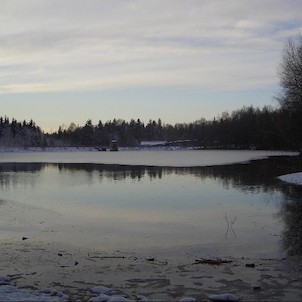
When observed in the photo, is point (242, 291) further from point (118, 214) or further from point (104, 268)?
point (118, 214)

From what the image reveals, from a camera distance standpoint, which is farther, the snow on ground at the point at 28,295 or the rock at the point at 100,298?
the rock at the point at 100,298

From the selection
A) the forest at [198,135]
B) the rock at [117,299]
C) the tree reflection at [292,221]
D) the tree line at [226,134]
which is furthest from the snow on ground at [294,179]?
the forest at [198,135]

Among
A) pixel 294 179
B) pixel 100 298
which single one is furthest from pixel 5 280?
pixel 294 179

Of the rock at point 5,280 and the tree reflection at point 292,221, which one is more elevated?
the rock at point 5,280

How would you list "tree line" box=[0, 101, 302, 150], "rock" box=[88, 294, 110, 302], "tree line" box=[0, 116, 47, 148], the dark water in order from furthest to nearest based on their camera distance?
1. "tree line" box=[0, 116, 47, 148]
2. "tree line" box=[0, 101, 302, 150]
3. the dark water
4. "rock" box=[88, 294, 110, 302]

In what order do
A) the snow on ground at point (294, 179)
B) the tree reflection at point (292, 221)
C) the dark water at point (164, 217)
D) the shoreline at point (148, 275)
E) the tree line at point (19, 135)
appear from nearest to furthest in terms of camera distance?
the shoreline at point (148, 275) < the tree reflection at point (292, 221) < the dark water at point (164, 217) < the snow on ground at point (294, 179) < the tree line at point (19, 135)

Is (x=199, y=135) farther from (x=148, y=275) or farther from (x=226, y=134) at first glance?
(x=148, y=275)

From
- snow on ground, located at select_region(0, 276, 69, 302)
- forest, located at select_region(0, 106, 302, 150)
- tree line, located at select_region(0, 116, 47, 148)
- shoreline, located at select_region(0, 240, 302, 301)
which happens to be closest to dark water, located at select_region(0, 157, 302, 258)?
shoreline, located at select_region(0, 240, 302, 301)

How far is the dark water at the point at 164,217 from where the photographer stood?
12.9 metres

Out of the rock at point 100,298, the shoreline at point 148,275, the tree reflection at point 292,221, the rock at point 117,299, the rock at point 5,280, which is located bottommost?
the tree reflection at point 292,221

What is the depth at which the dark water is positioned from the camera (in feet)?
42.3

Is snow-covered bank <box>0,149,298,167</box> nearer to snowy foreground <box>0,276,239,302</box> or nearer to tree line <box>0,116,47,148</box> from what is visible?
snowy foreground <box>0,276,239,302</box>

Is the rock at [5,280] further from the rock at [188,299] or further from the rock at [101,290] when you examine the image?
the rock at [188,299]

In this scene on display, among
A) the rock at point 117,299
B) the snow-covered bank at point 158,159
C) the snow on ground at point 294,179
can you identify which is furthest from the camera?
the snow-covered bank at point 158,159
